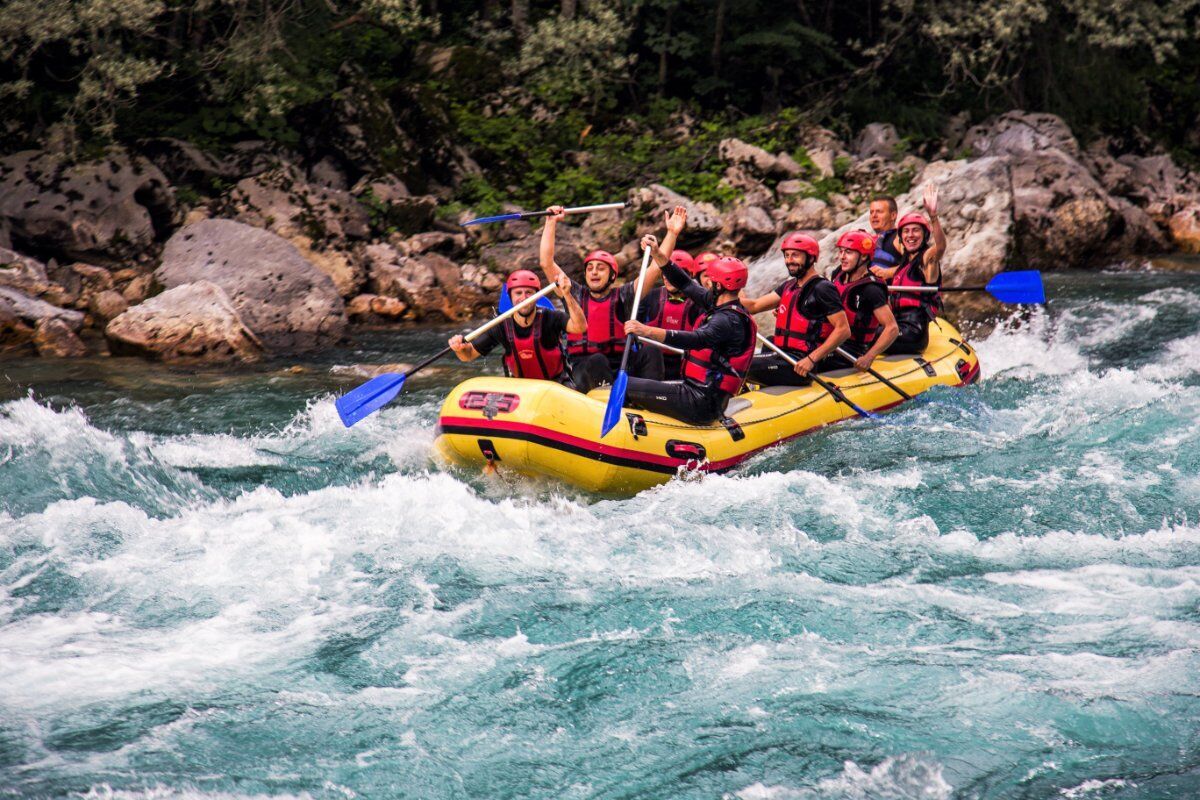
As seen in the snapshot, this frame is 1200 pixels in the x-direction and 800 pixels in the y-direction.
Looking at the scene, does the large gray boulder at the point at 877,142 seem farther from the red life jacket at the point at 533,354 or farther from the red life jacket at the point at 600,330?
the red life jacket at the point at 533,354

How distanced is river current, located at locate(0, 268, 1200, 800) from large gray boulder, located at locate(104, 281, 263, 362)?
79.4 inches

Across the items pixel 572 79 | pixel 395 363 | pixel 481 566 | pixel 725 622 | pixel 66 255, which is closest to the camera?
pixel 725 622

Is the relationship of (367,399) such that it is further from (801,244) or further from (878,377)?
(878,377)

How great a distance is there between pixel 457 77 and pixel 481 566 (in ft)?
37.2

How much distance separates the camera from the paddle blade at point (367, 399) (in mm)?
6816

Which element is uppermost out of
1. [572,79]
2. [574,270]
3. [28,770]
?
[572,79]

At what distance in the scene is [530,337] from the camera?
688 centimetres

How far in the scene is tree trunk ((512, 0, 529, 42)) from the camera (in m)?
16.1

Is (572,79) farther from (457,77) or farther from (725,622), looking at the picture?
(725,622)

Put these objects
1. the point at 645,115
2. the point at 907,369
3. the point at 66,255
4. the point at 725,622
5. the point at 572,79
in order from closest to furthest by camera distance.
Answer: the point at 725,622 < the point at 907,369 < the point at 66,255 < the point at 572,79 < the point at 645,115

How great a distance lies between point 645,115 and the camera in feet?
53.8

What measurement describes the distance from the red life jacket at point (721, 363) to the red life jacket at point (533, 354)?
2.58ft

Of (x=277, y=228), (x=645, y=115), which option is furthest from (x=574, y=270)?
(x=645, y=115)

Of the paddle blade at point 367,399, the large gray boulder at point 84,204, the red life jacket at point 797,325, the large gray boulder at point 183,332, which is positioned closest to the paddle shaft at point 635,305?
the red life jacket at point 797,325
